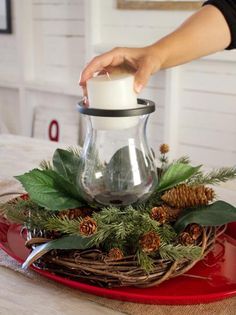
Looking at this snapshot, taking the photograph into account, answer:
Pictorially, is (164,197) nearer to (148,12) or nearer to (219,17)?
(219,17)

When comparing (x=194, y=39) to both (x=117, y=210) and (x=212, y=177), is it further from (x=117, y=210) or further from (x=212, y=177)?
(x=117, y=210)

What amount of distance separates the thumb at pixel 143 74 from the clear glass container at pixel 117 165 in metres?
0.03

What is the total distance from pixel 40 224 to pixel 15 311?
5.6 inches

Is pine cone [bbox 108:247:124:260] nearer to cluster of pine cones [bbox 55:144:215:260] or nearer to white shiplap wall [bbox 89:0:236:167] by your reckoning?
cluster of pine cones [bbox 55:144:215:260]

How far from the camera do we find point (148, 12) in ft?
7.41

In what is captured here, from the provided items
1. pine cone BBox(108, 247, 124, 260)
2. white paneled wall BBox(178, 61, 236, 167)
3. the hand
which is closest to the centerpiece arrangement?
pine cone BBox(108, 247, 124, 260)

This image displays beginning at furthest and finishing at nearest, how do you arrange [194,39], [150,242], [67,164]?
[194,39]
[67,164]
[150,242]

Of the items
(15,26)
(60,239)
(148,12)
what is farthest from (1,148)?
(15,26)

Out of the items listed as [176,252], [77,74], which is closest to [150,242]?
[176,252]

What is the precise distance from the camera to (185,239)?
2.27 feet

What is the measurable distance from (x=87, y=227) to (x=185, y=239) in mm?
145

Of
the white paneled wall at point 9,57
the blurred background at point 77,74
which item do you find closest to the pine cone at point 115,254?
the blurred background at point 77,74

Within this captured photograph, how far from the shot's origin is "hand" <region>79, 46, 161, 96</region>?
81 centimetres

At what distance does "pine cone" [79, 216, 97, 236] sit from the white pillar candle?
0.14 m
